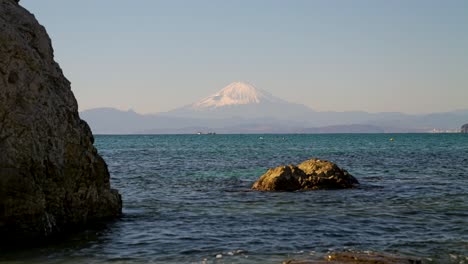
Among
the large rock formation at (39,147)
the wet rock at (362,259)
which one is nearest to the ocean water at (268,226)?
the large rock formation at (39,147)

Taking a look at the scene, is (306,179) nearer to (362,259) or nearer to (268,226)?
(268,226)

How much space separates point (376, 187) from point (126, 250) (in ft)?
74.1


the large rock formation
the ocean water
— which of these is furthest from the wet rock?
the large rock formation

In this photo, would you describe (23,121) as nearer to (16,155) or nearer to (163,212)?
(16,155)

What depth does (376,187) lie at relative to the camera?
37281 millimetres

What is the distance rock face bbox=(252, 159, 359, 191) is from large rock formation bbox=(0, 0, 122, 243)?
522 inches

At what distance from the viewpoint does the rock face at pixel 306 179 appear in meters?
35.2

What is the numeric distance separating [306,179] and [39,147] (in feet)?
64.0

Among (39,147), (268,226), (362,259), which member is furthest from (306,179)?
(362,259)

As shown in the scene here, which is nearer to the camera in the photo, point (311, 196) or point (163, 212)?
point (163, 212)

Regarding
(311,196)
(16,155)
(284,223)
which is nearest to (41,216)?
(16,155)

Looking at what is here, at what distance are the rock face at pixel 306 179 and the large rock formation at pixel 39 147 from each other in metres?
13.3

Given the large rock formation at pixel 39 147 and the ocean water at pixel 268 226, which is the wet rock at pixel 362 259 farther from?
the large rock formation at pixel 39 147

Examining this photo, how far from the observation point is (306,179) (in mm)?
35969
